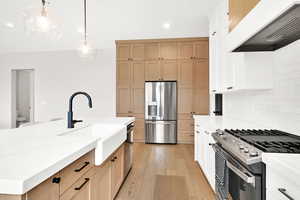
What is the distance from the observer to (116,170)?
1.92 m

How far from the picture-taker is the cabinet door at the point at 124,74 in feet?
15.5

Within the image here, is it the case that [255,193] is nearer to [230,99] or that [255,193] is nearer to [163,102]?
[230,99]

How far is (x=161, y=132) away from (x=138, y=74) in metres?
1.66

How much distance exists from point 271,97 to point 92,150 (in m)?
1.72

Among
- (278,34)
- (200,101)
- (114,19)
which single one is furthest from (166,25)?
(278,34)

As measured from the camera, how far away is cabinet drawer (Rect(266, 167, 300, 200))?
2.29 feet

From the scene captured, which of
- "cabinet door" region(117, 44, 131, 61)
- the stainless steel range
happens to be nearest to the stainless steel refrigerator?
"cabinet door" region(117, 44, 131, 61)

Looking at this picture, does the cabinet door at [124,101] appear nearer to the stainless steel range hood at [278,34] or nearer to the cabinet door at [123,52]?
the cabinet door at [123,52]

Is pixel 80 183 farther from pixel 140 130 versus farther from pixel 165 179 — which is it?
pixel 140 130

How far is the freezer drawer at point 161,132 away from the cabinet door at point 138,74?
104 centimetres

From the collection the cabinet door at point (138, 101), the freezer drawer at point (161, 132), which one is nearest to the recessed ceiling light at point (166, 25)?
the cabinet door at point (138, 101)

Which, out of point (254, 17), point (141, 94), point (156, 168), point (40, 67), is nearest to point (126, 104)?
point (141, 94)

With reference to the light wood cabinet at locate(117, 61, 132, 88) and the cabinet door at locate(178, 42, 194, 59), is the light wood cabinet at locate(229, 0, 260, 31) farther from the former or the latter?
the light wood cabinet at locate(117, 61, 132, 88)

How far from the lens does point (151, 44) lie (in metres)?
4.68
